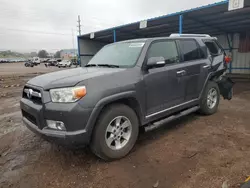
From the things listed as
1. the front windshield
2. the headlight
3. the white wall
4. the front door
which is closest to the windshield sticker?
the front windshield

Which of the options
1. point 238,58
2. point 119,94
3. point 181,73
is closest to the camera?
point 119,94

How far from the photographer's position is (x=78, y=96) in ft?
7.99

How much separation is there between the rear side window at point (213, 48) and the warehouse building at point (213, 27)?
3.49 m

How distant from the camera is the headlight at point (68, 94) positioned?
243cm

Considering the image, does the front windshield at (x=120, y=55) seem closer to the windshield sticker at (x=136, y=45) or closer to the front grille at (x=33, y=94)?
the windshield sticker at (x=136, y=45)

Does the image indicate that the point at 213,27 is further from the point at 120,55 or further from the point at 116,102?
the point at 116,102

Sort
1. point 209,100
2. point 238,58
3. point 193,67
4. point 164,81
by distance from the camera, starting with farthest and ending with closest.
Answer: point 238,58, point 209,100, point 193,67, point 164,81

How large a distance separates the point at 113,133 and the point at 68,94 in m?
0.90

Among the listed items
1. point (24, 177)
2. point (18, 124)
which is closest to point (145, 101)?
point (24, 177)

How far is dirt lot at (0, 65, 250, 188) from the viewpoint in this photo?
2414 mm

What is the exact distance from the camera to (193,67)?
4.00 meters

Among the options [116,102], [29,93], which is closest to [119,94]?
[116,102]

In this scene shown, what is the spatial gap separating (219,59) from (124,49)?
279 cm

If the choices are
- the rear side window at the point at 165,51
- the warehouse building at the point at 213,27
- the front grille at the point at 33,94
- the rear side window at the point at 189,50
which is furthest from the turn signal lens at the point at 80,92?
the warehouse building at the point at 213,27
